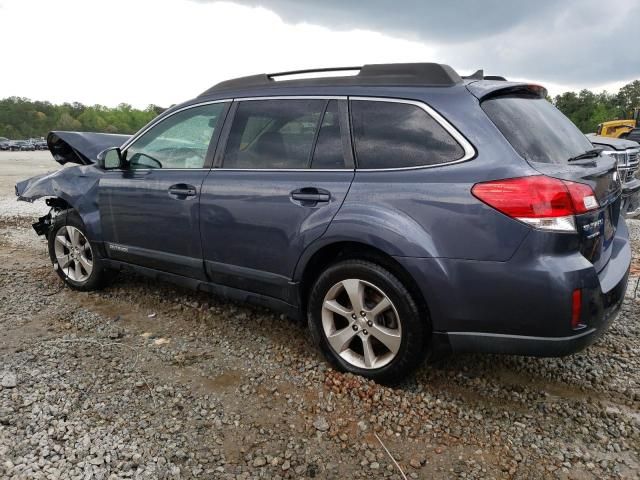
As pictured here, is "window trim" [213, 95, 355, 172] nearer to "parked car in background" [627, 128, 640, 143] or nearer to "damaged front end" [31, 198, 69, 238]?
"damaged front end" [31, 198, 69, 238]

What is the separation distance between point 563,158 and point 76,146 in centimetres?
449

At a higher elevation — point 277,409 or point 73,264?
point 73,264

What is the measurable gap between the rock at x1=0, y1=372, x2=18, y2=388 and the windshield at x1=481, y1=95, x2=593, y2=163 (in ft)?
10.3

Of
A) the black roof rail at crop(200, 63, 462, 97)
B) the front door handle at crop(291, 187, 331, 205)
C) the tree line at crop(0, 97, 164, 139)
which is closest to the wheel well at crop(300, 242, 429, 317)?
the front door handle at crop(291, 187, 331, 205)

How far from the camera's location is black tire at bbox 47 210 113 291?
4.61m

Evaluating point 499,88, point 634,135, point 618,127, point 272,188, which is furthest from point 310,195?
point 618,127

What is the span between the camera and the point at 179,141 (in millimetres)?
3996

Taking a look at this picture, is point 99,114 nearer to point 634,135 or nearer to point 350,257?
point 634,135

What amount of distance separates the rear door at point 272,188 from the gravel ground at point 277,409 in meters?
0.59

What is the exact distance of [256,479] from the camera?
2.31 meters

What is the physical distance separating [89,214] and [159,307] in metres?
1.04

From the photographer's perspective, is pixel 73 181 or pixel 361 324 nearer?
pixel 361 324

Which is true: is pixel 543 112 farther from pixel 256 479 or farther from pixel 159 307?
pixel 159 307

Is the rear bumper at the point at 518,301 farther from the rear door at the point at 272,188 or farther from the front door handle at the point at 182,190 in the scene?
the front door handle at the point at 182,190
